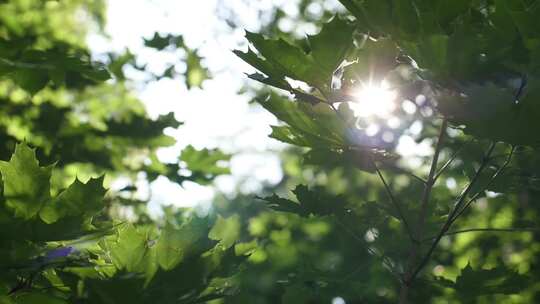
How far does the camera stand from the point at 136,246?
1.13 meters

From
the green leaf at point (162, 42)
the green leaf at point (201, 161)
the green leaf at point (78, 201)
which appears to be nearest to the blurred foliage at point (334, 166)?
the green leaf at point (78, 201)

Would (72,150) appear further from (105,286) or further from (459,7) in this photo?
(459,7)

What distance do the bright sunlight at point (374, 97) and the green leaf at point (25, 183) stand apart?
→ 70 cm

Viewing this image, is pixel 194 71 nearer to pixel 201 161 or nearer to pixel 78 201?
pixel 201 161

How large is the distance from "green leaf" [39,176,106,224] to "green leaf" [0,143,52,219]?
23 mm

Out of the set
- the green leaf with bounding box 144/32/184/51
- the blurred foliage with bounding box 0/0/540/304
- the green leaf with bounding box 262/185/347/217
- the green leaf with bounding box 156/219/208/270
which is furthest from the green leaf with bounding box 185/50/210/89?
the green leaf with bounding box 156/219/208/270

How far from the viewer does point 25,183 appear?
1140mm

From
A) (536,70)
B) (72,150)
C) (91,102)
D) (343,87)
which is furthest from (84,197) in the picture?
(91,102)

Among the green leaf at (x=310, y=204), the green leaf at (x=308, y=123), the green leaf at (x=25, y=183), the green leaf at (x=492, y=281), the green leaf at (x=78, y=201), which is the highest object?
the green leaf at (x=492, y=281)

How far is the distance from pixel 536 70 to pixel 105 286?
2.97 ft

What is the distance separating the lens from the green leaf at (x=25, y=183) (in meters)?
1.13

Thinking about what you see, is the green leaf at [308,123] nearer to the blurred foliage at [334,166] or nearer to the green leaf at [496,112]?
the blurred foliage at [334,166]

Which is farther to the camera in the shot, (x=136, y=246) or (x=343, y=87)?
(x=343, y=87)

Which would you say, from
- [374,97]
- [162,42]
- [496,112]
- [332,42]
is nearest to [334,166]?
[374,97]
